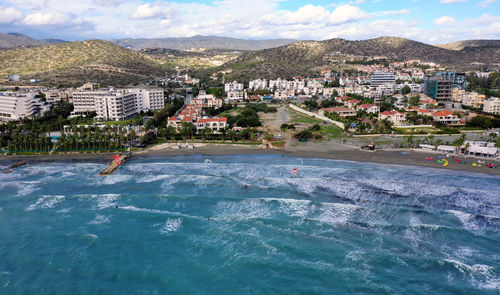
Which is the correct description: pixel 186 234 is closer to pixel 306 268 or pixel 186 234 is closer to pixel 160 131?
pixel 306 268

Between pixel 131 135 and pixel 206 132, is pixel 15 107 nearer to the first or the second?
pixel 131 135

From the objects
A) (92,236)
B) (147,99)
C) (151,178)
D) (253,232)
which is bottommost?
(92,236)

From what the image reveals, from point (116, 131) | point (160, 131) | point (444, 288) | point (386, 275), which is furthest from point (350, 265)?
point (116, 131)

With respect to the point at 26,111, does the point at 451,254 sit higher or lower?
lower

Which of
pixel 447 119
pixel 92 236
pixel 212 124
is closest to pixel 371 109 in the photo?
pixel 447 119

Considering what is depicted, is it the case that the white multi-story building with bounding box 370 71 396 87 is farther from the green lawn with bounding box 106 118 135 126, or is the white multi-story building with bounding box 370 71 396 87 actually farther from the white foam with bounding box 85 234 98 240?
the white foam with bounding box 85 234 98 240

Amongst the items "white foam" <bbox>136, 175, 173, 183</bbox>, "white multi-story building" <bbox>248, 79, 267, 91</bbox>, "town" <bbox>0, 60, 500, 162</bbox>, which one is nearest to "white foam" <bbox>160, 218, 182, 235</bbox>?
"white foam" <bbox>136, 175, 173, 183</bbox>

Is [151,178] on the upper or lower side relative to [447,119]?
lower
